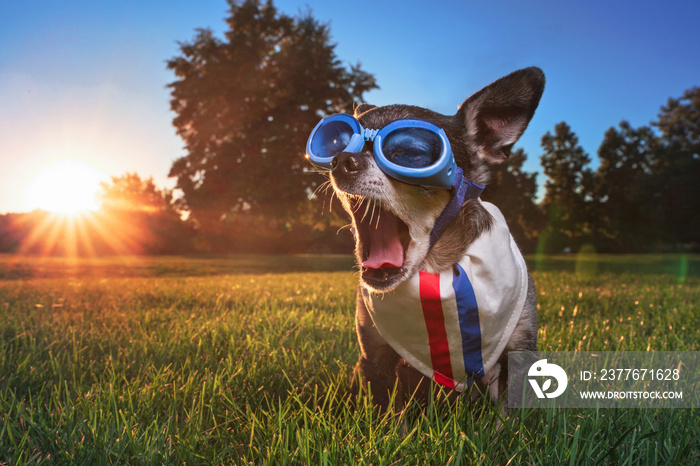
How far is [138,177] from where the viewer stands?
162 feet

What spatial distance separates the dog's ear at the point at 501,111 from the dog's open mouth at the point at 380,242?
76cm

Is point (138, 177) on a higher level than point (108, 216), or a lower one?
higher

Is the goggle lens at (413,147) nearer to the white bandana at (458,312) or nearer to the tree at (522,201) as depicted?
the white bandana at (458,312)

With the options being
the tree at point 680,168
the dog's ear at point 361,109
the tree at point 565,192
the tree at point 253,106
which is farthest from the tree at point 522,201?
the dog's ear at point 361,109

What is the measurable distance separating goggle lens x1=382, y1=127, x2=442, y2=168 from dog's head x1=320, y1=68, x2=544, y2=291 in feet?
0.34

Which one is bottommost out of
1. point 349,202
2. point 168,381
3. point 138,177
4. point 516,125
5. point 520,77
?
point 168,381

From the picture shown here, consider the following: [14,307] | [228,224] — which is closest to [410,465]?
[14,307]

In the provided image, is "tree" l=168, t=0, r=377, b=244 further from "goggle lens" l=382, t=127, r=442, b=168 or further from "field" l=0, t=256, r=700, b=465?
"goggle lens" l=382, t=127, r=442, b=168

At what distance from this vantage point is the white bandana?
6.82 ft

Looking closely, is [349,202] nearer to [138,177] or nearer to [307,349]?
[307,349]

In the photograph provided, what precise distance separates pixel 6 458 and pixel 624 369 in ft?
11.7

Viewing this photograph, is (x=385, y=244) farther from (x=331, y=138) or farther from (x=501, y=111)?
(x=501, y=111)

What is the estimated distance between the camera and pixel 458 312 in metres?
2.09

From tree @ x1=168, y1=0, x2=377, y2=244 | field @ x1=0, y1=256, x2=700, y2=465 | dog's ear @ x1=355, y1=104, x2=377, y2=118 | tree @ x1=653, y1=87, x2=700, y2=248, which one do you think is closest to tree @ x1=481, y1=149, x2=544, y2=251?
tree @ x1=653, y1=87, x2=700, y2=248
